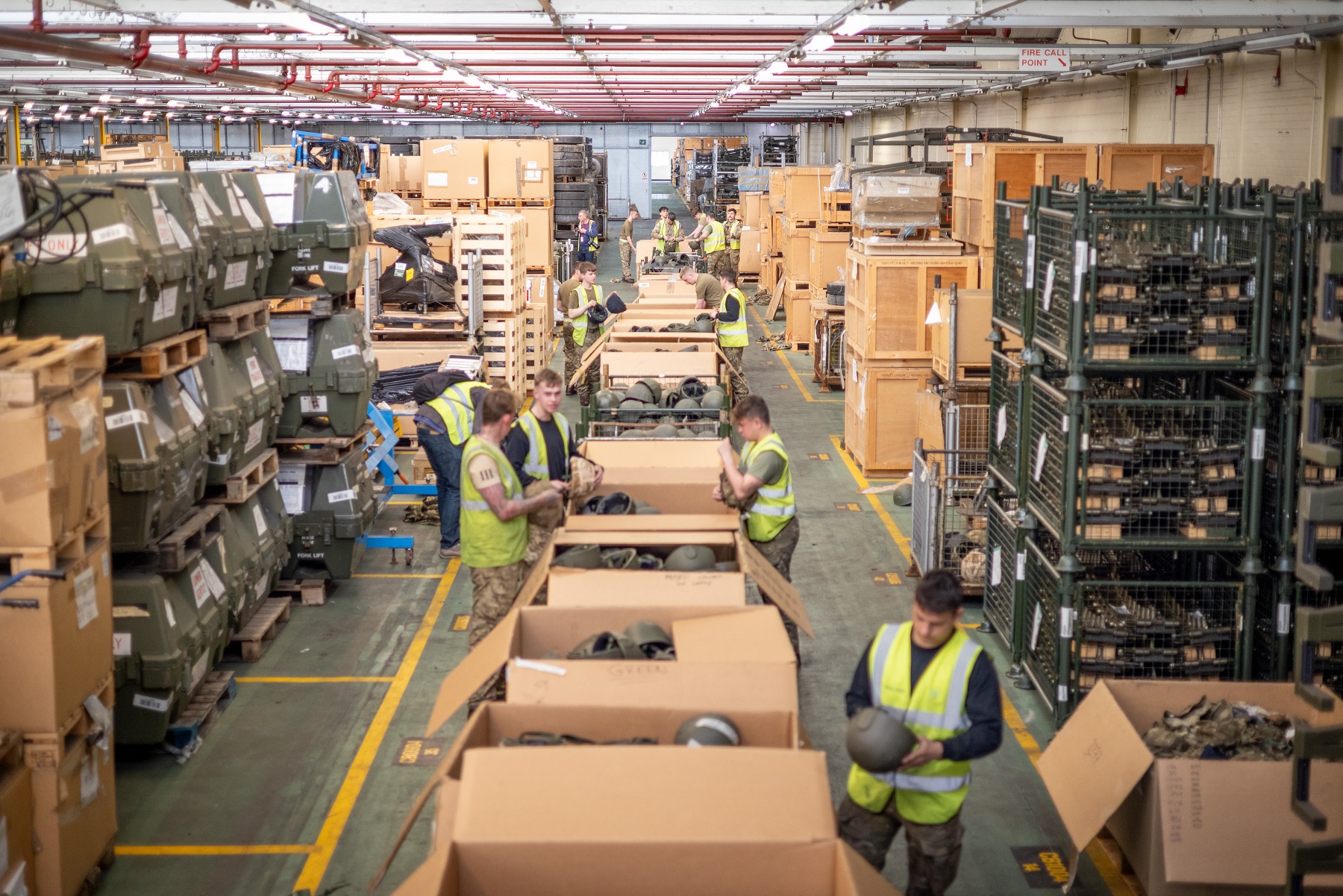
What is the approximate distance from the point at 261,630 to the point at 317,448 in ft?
5.84

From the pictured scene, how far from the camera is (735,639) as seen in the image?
532 centimetres

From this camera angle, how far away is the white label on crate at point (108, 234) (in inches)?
255

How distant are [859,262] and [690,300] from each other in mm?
3829

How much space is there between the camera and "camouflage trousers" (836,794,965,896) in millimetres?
4738

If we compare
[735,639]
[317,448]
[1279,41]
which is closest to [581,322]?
[317,448]

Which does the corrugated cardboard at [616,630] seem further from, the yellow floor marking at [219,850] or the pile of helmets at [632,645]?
the yellow floor marking at [219,850]

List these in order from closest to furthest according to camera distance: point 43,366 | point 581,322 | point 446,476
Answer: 1. point 43,366
2. point 446,476
3. point 581,322

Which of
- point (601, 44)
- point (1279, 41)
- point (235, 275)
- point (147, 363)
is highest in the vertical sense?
point (601, 44)

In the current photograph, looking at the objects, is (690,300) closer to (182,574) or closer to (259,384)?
(259,384)

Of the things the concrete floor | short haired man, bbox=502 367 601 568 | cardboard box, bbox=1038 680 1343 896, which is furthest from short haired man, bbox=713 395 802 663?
cardboard box, bbox=1038 680 1343 896

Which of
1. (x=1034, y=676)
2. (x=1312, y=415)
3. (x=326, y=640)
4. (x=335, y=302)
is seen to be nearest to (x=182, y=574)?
(x=326, y=640)

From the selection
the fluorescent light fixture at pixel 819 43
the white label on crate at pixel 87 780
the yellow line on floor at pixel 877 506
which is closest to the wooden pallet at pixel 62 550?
the white label on crate at pixel 87 780

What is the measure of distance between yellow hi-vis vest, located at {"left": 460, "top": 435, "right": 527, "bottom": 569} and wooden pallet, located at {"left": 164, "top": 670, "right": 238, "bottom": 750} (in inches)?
68.3

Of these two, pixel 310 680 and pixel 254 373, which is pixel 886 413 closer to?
pixel 254 373
